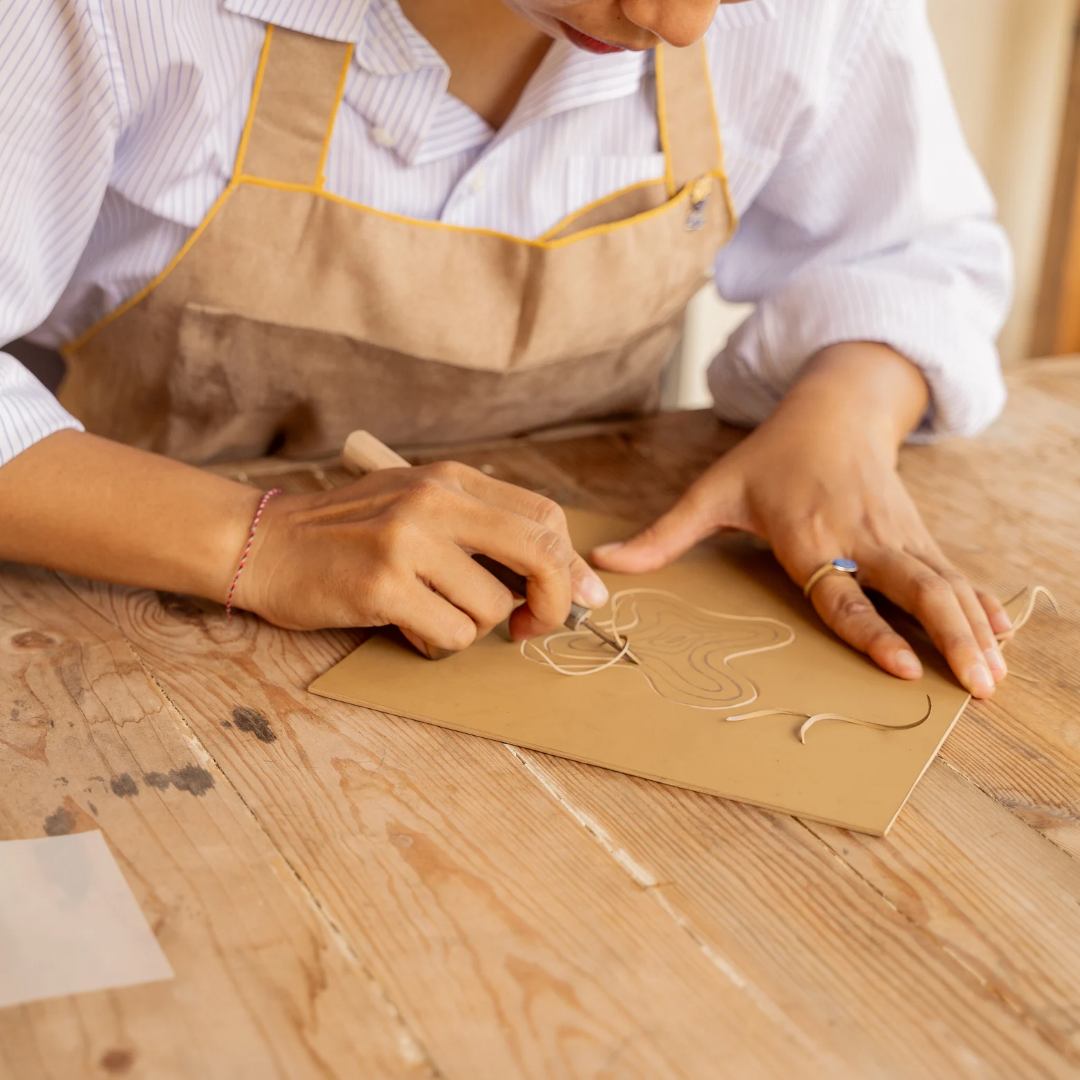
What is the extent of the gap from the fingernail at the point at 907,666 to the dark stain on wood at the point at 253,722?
0.43 metres

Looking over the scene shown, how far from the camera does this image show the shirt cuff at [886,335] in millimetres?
1159

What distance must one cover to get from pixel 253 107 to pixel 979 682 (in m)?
0.70

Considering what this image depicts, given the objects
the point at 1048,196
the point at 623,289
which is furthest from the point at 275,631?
the point at 1048,196

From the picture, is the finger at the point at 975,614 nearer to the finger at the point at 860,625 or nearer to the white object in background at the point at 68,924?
the finger at the point at 860,625

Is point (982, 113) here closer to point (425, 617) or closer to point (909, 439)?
point (909, 439)

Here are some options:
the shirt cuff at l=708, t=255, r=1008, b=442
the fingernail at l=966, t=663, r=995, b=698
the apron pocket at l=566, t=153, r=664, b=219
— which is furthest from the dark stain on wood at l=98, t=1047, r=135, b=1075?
the shirt cuff at l=708, t=255, r=1008, b=442

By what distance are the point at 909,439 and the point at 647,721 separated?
63 cm

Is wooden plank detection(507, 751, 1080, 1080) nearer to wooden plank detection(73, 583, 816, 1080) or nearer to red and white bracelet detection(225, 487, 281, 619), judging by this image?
wooden plank detection(73, 583, 816, 1080)

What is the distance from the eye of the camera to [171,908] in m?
0.58

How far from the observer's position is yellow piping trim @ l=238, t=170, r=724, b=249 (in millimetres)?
968

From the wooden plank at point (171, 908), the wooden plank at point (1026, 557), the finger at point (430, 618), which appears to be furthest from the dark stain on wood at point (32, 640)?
the wooden plank at point (1026, 557)

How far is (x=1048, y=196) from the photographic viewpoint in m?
2.95

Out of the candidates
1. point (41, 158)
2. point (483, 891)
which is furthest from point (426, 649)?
point (41, 158)

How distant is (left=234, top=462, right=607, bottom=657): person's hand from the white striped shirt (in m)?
0.21
